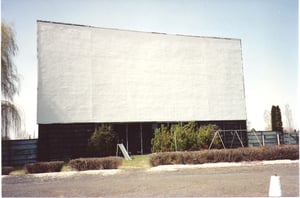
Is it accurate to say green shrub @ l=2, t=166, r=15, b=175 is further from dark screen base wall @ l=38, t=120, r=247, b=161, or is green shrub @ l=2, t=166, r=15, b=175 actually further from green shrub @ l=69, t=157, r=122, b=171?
dark screen base wall @ l=38, t=120, r=247, b=161

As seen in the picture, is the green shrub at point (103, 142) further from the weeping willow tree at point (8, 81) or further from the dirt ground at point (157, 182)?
the weeping willow tree at point (8, 81)

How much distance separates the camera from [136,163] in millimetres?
10961

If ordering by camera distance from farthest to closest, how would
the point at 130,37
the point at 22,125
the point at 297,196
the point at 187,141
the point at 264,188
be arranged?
the point at 130,37
the point at 187,141
the point at 22,125
the point at 264,188
the point at 297,196

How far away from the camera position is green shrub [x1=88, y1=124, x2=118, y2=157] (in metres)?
11.7

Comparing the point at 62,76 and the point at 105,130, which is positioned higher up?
the point at 62,76

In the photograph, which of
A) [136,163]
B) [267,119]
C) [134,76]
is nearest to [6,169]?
[136,163]

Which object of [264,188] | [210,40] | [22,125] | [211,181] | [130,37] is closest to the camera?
[264,188]

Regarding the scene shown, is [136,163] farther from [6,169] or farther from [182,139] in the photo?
[6,169]

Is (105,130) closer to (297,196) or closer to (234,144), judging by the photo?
(234,144)

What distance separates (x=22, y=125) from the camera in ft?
33.4

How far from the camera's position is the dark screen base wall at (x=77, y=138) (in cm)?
1157

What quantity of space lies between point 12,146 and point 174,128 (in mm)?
5282

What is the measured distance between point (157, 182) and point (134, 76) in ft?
19.6

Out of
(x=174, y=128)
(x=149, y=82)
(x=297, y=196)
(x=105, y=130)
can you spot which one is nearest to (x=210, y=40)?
(x=149, y=82)
